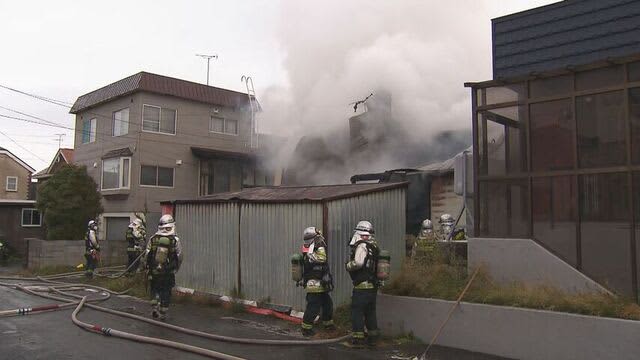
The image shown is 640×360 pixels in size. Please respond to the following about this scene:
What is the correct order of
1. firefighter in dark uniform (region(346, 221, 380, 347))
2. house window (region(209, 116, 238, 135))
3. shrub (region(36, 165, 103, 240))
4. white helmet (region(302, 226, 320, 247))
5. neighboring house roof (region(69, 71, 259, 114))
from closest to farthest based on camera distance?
firefighter in dark uniform (region(346, 221, 380, 347))
white helmet (region(302, 226, 320, 247))
shrub (region(36, 165, 103, 240))
neighboring house roof (region(69, 71, 259, 114))
house window (region(209, 116, 238, 135))

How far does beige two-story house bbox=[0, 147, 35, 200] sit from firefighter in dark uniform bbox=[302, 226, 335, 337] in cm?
3586

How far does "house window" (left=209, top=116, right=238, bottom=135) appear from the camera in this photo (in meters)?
22.9

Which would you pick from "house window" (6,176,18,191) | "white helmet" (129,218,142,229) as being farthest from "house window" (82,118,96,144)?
"house window" (6,176,18,191)

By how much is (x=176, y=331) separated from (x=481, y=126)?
5.29 metres

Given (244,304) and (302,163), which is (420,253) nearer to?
(244,304)

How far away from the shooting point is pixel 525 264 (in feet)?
23.0

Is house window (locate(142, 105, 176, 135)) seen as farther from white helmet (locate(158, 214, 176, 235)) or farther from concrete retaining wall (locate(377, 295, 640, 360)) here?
concrete retaining wall (locate(377, 295, 640, 360))

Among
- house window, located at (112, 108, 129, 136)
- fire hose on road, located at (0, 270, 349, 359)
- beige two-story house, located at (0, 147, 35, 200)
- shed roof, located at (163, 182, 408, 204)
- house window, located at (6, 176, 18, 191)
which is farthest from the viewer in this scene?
house window, located at (6, 176, 18, 191)

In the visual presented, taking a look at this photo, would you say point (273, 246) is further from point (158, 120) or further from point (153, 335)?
point (158, 120)

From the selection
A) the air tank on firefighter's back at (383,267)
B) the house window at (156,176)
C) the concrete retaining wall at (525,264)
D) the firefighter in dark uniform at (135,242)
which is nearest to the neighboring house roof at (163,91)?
the house window at (156,176)

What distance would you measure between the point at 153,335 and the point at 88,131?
1893 centimetres

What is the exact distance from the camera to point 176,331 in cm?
762

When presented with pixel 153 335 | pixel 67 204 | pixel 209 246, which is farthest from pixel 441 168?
pixel 67 204

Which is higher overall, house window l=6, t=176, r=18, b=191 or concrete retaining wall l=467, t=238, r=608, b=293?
house window l=6, t=176, r=18, b=191
